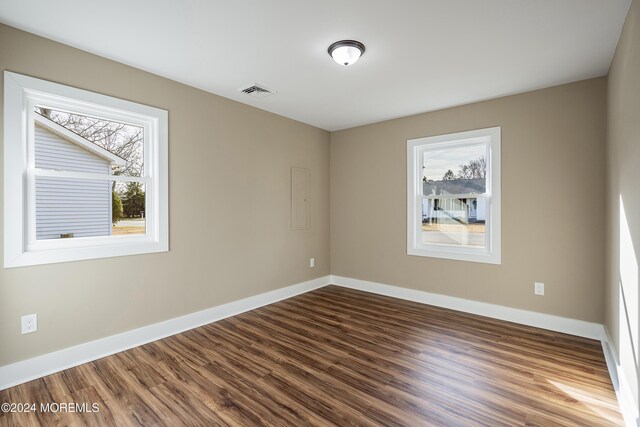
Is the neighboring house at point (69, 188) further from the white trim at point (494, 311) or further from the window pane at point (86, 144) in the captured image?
the white trim at point (494, 311)

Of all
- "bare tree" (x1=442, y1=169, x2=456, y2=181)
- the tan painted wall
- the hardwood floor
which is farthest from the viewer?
"bare tree" (x1=442, y1=169, x2=456, y2=181)

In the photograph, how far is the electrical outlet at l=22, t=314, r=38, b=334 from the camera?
2344mm

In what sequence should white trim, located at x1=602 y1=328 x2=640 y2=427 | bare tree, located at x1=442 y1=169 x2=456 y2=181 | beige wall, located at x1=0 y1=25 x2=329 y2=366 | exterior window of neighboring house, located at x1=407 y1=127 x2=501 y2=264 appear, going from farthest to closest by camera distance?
1. bare tree, located at x1=442 y1=169 x2=456 y2=181
2. exterior window of neighboring house, located at x1=407 y1=127 x2=501 y2=264
3. beige wall, located at x1=0 y1=25 x2=329 y2=366
4. white trim, located at x1=602 y1=328 x2=640 y2=427

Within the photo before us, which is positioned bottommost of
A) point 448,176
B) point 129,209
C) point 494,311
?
point 494,311

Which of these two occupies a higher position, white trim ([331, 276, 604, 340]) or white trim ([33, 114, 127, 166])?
white trim ([33, 114, 127, 166])

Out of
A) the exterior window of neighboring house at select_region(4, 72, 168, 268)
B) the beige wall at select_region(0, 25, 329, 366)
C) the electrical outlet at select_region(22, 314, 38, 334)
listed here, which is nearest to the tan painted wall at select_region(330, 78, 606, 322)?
the beige wall at select_region(0, 25, 329, 366)

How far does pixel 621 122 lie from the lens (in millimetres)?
2291

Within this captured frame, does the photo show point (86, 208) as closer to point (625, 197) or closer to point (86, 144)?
point (86, 144)

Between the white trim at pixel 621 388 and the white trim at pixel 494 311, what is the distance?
0.98 ft

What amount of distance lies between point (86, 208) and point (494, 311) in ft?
14.2

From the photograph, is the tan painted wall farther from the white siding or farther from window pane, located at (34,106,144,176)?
the white siding

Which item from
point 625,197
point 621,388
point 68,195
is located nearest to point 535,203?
point 625,197

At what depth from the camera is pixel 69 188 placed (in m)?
2.62

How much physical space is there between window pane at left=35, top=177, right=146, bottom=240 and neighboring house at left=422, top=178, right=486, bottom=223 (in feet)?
11.4
